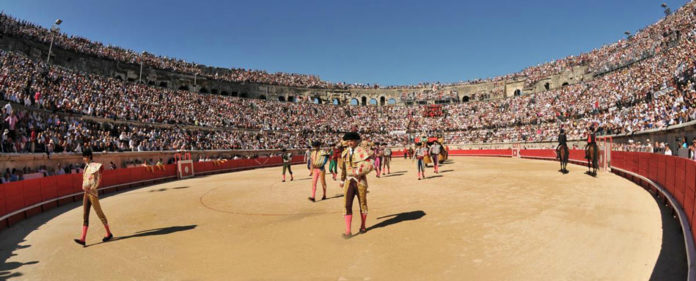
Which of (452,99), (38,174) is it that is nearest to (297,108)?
(452,99)

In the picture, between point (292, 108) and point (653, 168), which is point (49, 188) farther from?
point (292, 108)

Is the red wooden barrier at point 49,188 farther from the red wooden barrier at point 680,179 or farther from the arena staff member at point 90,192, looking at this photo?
the red wooden barrier at point 680,179

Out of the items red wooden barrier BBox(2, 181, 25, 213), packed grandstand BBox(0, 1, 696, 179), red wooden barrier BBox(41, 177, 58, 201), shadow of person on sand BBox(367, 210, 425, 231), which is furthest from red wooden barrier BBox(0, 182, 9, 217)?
shadow of person on sand BBox(367, 210, 425, 231)

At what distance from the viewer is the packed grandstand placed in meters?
19.7

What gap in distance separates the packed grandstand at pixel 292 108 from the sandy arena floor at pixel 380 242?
37.3ft

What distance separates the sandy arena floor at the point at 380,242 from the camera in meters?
4.48

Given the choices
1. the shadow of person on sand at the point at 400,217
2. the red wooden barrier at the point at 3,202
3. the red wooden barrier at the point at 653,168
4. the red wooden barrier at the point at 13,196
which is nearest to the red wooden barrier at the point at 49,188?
the red wooden barrier at the point at 13,196

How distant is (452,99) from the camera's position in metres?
62.5

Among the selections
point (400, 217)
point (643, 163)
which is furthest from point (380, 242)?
point (643, 163)

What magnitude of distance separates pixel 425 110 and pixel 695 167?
5486 cm

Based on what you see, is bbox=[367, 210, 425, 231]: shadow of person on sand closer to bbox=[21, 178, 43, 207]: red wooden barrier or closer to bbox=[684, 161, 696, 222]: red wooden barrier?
bbox=[684, 161, 696, 222]: red wooden barrier

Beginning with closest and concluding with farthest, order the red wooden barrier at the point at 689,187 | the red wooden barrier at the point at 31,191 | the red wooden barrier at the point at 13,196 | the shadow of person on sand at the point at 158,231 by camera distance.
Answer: the red wooden barrier at the point at 689,187 < the shadow of person on sand at the point at 158,231 < the red wooden barrier at the point at 13,196 < the red wooden barrier at the point at 31,191

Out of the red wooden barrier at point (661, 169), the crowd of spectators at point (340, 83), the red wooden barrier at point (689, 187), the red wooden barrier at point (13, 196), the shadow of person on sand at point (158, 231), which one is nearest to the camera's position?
the red wooden barrier at point (689, 187)

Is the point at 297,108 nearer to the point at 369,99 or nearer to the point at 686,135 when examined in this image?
the point at 369,99
